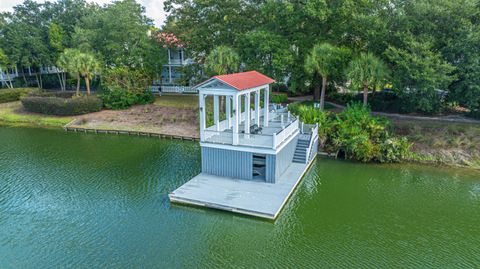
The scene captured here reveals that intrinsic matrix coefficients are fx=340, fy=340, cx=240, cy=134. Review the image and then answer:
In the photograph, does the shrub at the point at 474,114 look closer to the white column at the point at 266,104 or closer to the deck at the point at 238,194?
the white column at the point at 266,104

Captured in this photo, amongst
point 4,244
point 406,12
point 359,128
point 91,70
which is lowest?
point 4,244

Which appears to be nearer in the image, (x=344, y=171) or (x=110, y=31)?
(x=344, y=171)

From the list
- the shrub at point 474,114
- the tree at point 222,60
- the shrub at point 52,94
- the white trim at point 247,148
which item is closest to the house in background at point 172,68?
the tree at point 222,60

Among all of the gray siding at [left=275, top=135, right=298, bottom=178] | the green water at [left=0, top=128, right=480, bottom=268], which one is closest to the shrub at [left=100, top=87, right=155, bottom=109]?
the green water at [left=0, top=128, right=480, bottom=268]

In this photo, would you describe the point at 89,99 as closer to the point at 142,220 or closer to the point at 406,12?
the point at 142,220

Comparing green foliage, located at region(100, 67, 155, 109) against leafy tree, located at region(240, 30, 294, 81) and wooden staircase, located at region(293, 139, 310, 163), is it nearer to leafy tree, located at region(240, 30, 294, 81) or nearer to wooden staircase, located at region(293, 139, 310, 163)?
leafy tree, located at region(240, 30, 294, 81)

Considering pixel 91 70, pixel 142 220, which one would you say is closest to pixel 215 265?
pixel 142 220
